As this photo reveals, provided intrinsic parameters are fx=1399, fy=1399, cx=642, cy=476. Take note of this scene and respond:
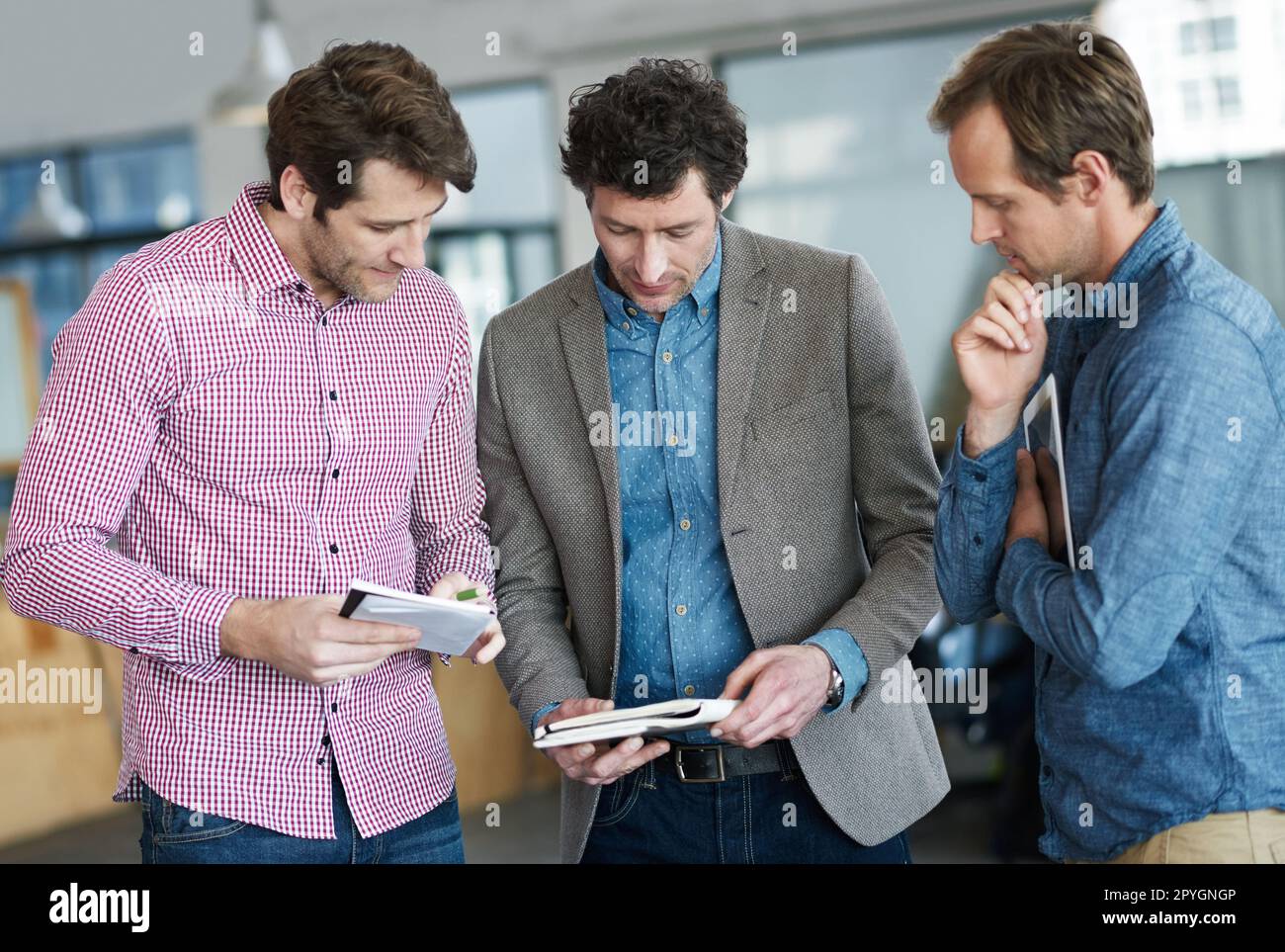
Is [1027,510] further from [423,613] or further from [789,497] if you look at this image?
[423,613]

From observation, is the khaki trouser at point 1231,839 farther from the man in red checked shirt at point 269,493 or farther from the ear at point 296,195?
the ear at point 296,195

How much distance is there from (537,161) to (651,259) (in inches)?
266

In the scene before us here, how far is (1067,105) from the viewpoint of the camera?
1.54 meters

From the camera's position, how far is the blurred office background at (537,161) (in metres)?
5.10

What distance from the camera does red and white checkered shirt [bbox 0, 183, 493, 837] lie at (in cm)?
173

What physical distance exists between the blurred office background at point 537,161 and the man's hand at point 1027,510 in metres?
2.91

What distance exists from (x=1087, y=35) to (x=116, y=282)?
1.23 meters

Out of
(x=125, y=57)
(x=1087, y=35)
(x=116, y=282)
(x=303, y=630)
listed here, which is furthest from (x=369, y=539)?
(x=125, y=57)

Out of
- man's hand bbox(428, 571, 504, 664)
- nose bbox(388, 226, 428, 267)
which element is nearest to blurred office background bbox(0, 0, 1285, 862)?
man's hand bbox(428, 571, 504, 664)

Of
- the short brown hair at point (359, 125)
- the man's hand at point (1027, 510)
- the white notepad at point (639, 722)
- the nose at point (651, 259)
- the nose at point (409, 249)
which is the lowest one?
the white notepad at point (639, 722)

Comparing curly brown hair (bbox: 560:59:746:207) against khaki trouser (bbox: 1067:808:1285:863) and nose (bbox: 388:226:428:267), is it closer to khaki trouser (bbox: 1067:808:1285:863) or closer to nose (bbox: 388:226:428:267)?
nose (bbox: 388:226:428:267)

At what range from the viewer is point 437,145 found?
1.84 m

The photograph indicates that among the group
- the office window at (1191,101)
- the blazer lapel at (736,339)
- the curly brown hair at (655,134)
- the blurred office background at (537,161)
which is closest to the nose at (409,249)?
the curly brown hair at (655,134)

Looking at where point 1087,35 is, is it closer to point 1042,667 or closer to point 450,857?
point 1042,667
